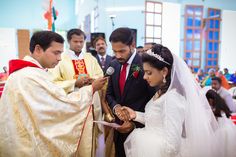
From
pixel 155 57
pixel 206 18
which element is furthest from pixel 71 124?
pixel 206 18

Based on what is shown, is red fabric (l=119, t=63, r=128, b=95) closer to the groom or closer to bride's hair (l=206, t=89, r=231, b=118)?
the groom

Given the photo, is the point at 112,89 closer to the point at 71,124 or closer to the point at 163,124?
the point at 71,124

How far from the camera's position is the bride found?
1403mm

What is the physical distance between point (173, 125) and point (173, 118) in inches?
1.8

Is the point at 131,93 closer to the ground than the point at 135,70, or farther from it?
closer to the ground

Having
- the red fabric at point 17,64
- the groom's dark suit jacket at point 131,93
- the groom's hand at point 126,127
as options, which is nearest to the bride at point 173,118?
the groom's hand at point 126,127

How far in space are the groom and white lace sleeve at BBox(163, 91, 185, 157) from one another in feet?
1.63

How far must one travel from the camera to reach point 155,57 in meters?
1.56

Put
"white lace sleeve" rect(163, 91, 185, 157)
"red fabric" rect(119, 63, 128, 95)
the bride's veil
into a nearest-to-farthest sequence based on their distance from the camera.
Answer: "white lace sleeve" rect(163, 91, 185, 157)
the bride's veil
"red fabric" rect(119, 63, 128, 95)

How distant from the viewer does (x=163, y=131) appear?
145 centimetres

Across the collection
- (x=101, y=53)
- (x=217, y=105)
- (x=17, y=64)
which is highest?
(x=101, y=53)

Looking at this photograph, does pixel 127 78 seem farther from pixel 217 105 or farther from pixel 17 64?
pixel 217 105

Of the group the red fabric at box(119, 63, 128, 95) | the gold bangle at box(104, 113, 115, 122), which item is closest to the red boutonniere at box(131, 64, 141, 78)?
the red fabric at box(119, 63, 128, 95)

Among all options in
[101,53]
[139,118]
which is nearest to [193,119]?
[139,118]
